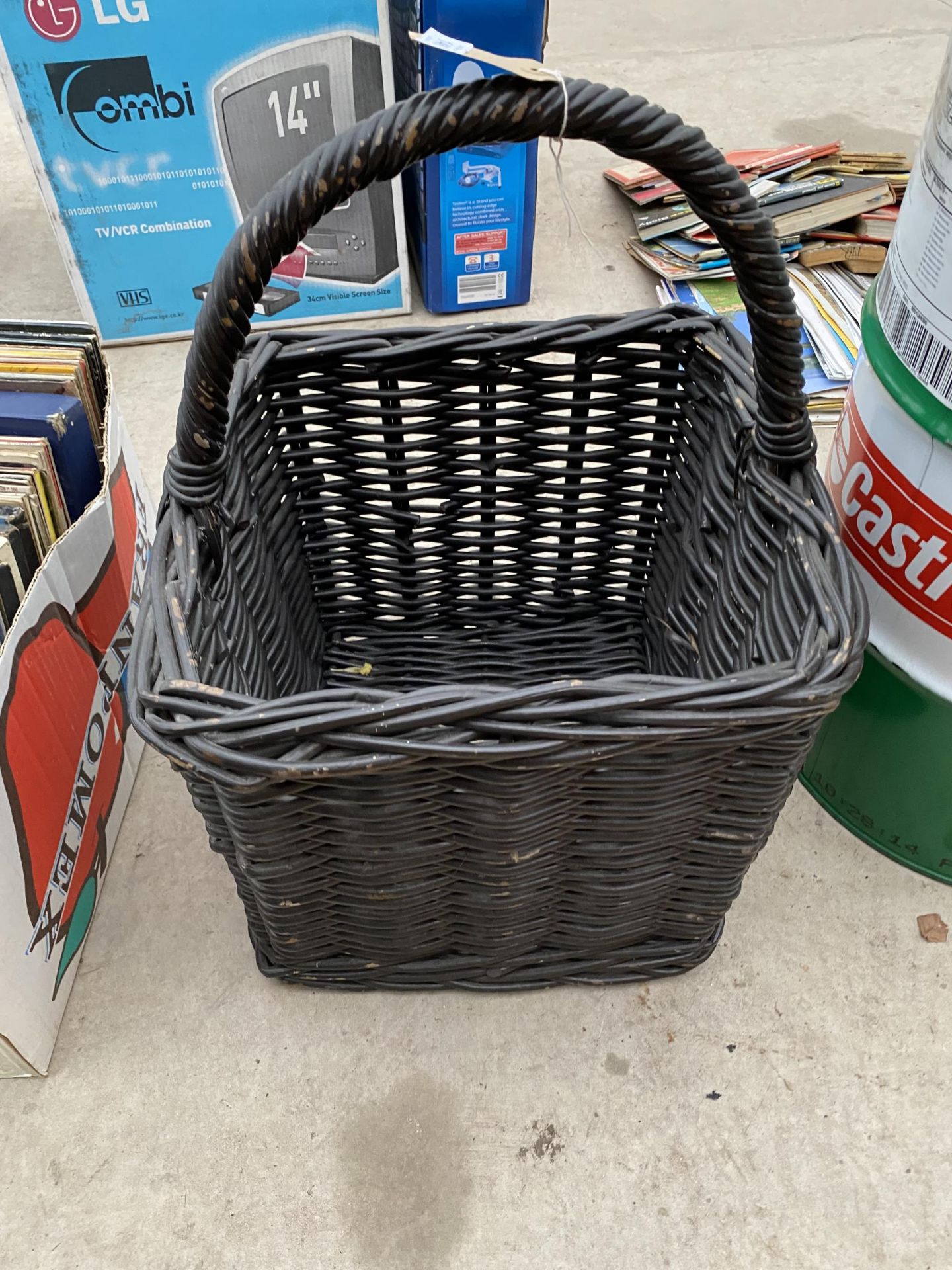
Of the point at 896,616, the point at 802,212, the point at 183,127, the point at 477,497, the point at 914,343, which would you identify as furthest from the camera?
the point at 802,212

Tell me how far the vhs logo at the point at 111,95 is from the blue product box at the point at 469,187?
294 mm

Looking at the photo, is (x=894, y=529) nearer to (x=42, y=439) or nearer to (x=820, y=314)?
(x=42, y=439)

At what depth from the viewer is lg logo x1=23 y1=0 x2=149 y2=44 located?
105 centimetres

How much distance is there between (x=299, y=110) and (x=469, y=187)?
23 cm

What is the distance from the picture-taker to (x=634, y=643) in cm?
88

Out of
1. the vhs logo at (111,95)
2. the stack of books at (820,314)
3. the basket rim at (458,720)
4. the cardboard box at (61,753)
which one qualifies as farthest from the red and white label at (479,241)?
the basket rim at (458,720)

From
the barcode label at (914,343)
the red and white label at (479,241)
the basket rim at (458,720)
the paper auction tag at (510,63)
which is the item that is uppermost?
the paper auction tag at (510,63)

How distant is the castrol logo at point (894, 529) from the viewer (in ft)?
2.09

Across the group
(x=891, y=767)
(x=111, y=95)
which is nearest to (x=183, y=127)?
(x=111, y=95)

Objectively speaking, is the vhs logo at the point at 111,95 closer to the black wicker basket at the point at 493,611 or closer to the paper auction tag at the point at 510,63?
the black wicker basket at the point at 493,611

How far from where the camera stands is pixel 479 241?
132 cm

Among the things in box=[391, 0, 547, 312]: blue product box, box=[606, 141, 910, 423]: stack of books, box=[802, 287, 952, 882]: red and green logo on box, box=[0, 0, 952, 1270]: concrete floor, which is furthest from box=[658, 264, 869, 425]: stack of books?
box=[0, 0, 952, 1270]: concrete floor

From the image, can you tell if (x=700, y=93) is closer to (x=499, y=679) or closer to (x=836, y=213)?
(x=836, y=213)

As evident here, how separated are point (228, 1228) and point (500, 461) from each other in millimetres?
606
